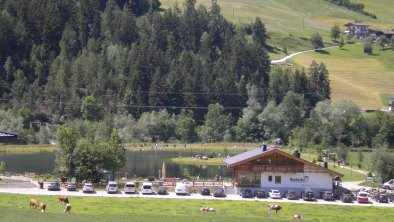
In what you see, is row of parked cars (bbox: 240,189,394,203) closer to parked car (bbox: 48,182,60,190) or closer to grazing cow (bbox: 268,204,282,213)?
grazing cow (bbox: 268,204,282,213)

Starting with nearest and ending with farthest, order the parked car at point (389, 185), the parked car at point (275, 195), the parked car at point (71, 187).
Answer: the parked car at point (275, 195), the parked car at point (71, 187), the parked car at point (389, 185)

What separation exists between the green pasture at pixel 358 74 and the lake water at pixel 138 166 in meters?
56.1

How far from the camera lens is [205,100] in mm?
158875

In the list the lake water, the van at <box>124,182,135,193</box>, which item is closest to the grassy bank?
the lake water

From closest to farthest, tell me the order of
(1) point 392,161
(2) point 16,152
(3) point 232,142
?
(1) point 392,161, (2) point 16,152, (3) point 232,142

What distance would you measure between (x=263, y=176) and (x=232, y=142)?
67064mm

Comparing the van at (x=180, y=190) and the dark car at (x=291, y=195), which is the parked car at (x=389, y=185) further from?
the van at (x=180, y=190)

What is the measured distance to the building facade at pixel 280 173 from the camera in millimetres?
71562

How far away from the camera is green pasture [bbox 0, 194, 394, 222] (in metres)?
51.0

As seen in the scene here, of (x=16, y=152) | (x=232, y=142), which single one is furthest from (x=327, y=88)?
(x=16, y=152)

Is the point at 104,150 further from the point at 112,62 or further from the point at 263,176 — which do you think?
the point at 112,62

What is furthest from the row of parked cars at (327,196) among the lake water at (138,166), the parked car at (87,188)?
the lake water at (138,166)

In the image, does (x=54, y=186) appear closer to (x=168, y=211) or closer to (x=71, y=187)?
(x=71, y=187)

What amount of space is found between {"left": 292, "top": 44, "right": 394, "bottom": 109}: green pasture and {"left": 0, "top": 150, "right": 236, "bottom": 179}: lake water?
56.1 metres
